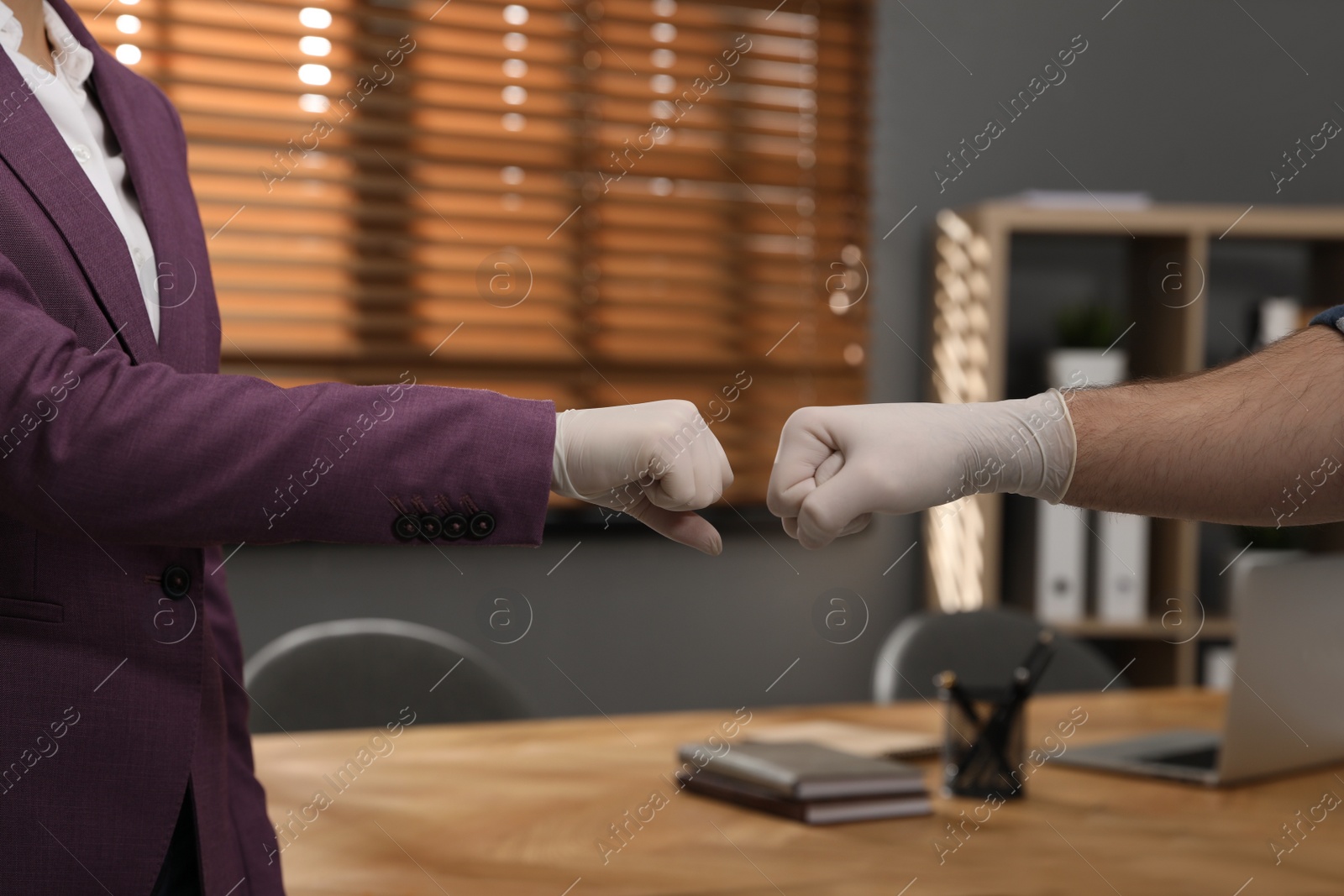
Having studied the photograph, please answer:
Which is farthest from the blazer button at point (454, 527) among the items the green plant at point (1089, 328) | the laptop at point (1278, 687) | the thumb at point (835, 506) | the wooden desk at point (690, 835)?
the green plant at point (1089, 328)

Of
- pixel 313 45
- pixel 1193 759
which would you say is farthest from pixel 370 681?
pixel 313 45

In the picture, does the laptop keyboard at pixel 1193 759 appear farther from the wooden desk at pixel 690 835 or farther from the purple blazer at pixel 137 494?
the purple blazer at pixel 137 494

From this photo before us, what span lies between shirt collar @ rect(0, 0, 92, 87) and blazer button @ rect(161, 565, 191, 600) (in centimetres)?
42

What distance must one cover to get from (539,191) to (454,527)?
6.48 ft

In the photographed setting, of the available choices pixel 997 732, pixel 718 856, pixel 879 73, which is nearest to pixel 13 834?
pixel 718 856

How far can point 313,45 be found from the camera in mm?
2455

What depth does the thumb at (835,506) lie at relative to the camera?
90cm

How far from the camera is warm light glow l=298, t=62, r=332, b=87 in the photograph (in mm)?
2449

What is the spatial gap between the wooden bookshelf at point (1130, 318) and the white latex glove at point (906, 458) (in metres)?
1.67

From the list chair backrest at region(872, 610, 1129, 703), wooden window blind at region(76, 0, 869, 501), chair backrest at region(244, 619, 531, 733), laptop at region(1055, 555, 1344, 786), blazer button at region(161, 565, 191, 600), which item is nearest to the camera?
blazer button at region(161, 565, 191, 600)

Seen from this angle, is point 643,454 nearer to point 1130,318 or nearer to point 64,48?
point 64,48

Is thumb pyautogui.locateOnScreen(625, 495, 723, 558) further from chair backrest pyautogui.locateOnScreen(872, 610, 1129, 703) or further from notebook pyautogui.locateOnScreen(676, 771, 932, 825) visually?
chair backrest pyautogui.locateOnScreen(872, 610, 1129, 703)

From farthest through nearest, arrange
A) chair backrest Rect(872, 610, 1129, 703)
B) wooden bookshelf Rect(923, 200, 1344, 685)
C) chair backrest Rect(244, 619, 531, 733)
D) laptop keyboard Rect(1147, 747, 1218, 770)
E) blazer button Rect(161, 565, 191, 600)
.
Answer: wooden bookshelf Rect(923, 200, 1344, 685) → chair backrest Rect(872, 610, 1129, 703) → chair backrest Rect(244, 619, 531, 733) → laptop keyboard Rect(1147, 747, 1218, 770) → blazer button Rect(161, 565, 191, 600)

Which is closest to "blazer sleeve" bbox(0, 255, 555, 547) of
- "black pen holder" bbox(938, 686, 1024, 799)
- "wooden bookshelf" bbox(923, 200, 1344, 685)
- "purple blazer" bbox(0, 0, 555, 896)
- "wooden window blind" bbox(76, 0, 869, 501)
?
"purple blazer" bbox(0, 0, 555, 896)
